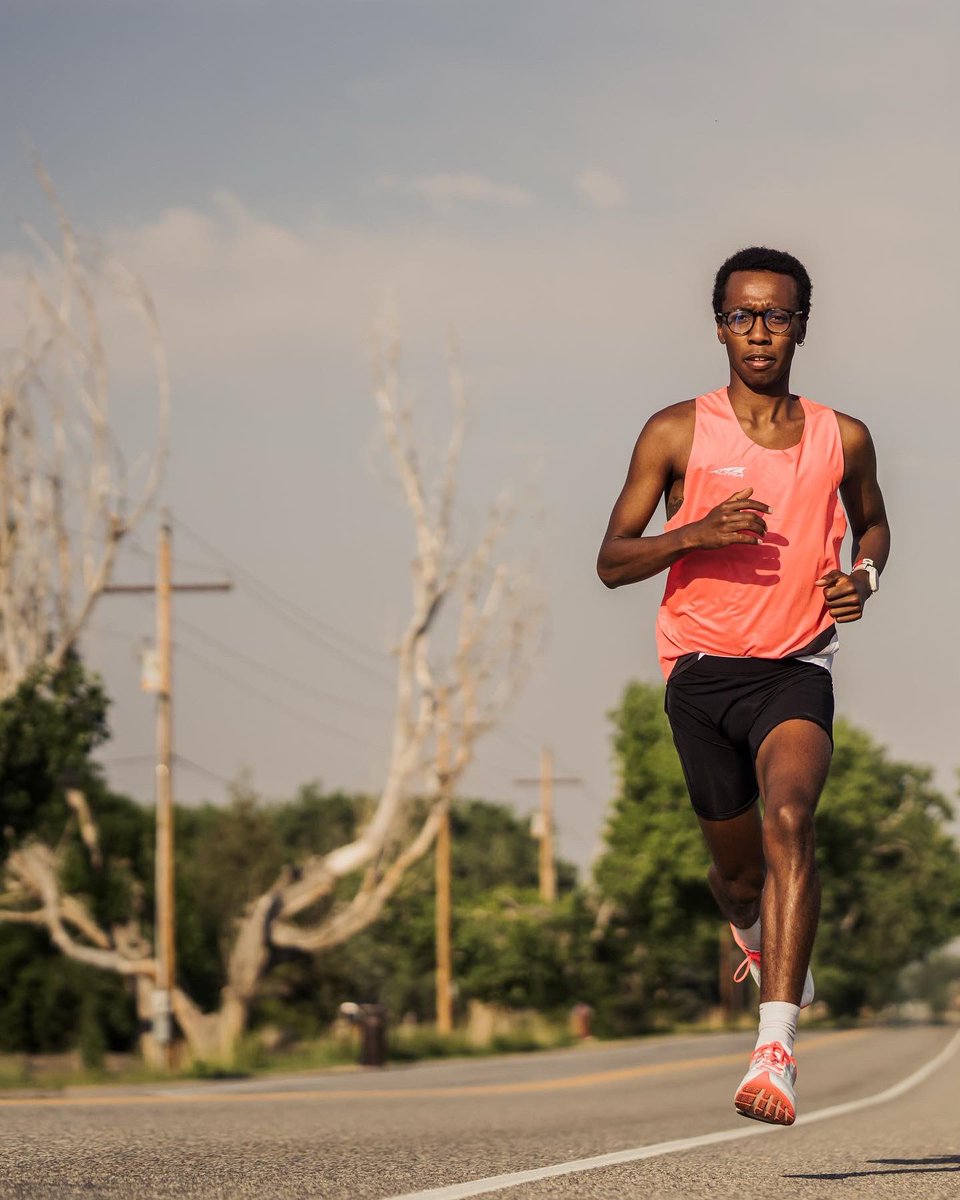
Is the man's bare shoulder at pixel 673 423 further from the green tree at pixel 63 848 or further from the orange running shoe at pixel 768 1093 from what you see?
the green tree at pixel 63 848

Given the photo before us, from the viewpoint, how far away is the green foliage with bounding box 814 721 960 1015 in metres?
71.8

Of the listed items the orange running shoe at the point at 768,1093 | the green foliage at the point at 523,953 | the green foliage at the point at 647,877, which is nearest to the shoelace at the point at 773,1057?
the orange running shoe at the point at 768,1093

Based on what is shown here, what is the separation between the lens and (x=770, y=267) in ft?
18.0

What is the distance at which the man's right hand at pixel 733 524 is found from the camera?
5.03 meters

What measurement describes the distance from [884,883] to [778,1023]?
7610 centimetres

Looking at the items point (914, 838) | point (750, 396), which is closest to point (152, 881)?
point (914, 838)

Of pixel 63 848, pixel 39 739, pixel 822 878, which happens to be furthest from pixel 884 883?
pixel 39 739

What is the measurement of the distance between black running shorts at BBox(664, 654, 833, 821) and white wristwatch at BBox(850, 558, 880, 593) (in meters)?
0.29

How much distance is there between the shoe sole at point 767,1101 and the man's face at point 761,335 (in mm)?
2017

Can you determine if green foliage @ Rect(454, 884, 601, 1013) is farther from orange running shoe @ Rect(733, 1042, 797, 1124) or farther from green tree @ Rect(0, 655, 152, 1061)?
orange running shoe @ Rect(733, 1042, 797, 1124)

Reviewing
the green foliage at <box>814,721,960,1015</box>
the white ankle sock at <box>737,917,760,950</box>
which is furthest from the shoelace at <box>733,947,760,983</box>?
the green foliage at <box>814,721,960,1015</box>

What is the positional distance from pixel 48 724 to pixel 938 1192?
21272 millimetres

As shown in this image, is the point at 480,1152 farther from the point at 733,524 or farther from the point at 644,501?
the point at 733,524

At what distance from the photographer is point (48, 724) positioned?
81.8 feet
